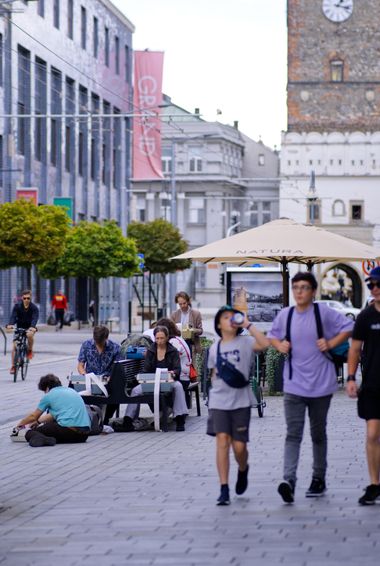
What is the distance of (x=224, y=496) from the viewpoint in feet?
34.3

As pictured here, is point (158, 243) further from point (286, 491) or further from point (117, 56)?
point (286, 491)

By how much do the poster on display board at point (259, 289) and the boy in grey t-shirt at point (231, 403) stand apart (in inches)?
869

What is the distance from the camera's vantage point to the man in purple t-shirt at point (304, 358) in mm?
10633

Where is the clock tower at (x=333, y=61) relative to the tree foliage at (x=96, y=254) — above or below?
above

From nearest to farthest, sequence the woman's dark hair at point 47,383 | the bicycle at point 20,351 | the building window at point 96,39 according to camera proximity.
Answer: the woman's dark hair at point 47,383 → the bicycle at point 20,351 → the building window at point 96,39

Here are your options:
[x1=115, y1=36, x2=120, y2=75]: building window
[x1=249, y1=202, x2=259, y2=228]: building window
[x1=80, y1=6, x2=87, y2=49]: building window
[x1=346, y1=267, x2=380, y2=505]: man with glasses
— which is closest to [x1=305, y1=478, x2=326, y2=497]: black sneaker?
[x1=346, y1=267, x2=380, y2=505]: man with glasses

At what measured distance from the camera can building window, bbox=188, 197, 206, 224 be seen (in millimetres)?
116312

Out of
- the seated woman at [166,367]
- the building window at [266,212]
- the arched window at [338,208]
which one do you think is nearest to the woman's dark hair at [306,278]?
the seated woman at [166,367]

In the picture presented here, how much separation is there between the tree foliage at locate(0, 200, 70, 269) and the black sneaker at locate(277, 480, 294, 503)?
32.3m

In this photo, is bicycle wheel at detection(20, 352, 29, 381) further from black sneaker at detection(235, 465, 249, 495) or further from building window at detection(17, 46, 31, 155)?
building window at detection(17, 46, 31, 155)

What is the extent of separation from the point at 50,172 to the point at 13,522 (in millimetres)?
49784

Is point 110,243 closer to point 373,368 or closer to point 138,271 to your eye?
point 138,271

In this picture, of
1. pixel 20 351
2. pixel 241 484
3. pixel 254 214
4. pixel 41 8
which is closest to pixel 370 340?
pixel 241 484

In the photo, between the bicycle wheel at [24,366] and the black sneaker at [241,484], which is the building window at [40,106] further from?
the black sneaker at [241,484]
